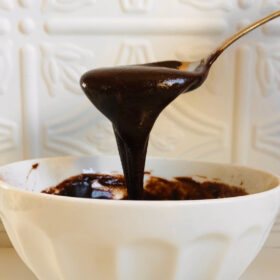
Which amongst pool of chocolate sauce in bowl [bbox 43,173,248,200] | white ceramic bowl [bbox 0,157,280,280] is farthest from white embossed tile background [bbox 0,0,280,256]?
white ceramic bowl [bbox 0,157,280,280]

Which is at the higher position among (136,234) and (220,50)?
(220,50)

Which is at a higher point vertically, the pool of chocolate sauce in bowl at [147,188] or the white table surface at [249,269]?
the pool of chocolate sauce in bowl at [147,188]

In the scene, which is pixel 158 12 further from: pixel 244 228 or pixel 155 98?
pixel 244 228

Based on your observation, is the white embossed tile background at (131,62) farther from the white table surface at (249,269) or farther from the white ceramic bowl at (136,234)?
the white ceramic bowl at (136,234)

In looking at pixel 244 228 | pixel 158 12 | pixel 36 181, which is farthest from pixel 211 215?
pixel 158 12

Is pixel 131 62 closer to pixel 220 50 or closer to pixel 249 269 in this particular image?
pixel 220 50

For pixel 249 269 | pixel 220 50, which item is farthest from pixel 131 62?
pixel 249 269

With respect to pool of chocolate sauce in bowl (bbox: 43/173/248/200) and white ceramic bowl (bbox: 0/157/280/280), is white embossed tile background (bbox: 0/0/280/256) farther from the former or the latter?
white ceramic bowl (bbox: 0/157/280/280)

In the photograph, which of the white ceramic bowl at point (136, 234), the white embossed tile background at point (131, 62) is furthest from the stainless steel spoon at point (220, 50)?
the white ceramic bowl at point (136, 234)
